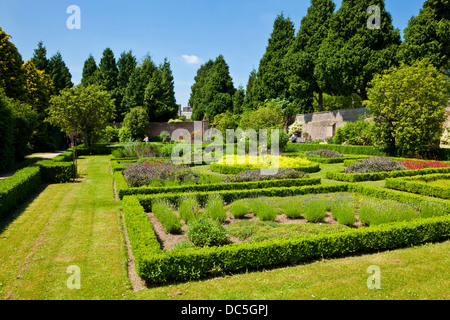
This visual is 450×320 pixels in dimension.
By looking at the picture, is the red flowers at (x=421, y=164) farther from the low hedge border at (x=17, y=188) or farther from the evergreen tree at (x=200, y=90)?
the evergreen tree at (x=200, y=90)

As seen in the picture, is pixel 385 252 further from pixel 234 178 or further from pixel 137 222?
pixel 234 178

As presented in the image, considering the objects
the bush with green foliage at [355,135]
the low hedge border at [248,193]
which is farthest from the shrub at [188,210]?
the bush with green foliage at [355,135]

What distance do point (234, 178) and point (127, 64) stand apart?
42.5 metres

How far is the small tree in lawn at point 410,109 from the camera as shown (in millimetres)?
17422

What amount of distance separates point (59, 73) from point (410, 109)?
4837 centimetres

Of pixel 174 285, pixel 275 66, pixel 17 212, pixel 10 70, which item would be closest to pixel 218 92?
pixel 275 66

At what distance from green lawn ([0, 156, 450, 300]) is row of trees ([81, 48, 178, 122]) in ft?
128

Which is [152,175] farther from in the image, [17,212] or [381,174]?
[381,174]

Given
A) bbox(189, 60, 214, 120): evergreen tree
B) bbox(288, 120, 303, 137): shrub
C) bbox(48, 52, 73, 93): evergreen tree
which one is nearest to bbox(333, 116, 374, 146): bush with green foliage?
bbox(288, 120, 303, 137): shrub

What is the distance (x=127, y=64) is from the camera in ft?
158

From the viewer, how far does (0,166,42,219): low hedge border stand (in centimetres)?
830

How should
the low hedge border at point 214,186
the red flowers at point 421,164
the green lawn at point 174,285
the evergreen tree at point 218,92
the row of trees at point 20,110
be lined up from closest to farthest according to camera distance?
1. the green lawn at point 174,285
2. the low hedge border at point 214,186
3. the red flowers at point 421,164
4. the row of trees at point 20,110
5. the evergreen tree at point 218,92

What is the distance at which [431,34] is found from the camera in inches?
885

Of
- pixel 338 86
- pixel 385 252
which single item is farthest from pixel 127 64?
pixel 385 252
